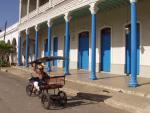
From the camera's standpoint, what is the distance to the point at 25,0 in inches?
1265

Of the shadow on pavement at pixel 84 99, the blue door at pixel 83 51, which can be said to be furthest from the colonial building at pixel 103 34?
the shadow on pavement at pixel 84 99

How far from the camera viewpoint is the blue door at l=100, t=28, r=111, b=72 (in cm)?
1953

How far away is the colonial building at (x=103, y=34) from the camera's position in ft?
51.6

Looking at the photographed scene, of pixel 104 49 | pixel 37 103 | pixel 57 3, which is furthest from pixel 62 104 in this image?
pixel 57 3

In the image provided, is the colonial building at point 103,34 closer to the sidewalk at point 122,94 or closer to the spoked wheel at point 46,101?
the sidewalk at point 122,94

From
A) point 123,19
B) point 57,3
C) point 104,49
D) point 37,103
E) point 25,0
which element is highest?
point 25,0

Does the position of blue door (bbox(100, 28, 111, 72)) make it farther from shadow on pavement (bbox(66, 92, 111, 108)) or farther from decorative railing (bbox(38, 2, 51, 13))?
shadow on pavement (bbox(66, 92, 111, 108))

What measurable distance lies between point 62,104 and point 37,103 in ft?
3.06

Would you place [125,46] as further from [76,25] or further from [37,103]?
[37,103]

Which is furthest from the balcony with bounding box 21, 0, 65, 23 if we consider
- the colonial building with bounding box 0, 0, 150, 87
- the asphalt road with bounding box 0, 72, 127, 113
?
the asphalt road with bounding box 0, 72, 127, 113

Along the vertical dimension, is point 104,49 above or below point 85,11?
below

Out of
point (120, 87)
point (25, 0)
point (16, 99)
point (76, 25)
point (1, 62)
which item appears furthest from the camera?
point (1, 62)

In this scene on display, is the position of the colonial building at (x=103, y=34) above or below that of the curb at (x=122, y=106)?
above

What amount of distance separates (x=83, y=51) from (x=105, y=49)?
3276mm
